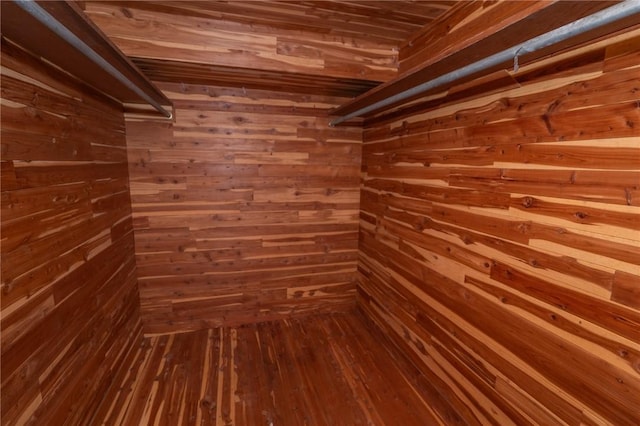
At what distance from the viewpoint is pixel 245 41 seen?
169cm

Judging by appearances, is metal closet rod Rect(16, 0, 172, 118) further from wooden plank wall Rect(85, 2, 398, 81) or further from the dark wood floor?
the dark wood floor

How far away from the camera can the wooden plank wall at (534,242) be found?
35.4 inches

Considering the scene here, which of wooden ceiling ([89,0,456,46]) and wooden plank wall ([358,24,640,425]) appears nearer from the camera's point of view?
wooden plank wall ([358,24,640,425])

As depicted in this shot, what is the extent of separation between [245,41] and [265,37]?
0.41 feet

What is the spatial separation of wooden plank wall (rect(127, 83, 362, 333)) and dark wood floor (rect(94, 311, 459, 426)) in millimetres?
303

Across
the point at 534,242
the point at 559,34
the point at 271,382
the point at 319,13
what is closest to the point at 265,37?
the point at 319,13

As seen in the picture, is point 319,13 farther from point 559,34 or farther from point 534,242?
point 534,242

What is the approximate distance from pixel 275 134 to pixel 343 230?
106 cm

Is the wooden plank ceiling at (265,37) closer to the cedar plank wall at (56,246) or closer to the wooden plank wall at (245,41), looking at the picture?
the wooden plank wall at (245,41)

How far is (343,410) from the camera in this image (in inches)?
64.3

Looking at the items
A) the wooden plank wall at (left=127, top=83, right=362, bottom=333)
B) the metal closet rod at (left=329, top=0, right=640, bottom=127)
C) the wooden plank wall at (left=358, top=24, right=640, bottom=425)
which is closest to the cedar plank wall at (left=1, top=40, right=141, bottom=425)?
the wooden plank wall at (left=127, top=83, right=362, bottom=333)

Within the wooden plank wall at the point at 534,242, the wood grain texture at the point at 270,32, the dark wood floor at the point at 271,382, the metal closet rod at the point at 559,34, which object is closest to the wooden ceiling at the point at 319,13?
the wood grain texture at the point at 270,32

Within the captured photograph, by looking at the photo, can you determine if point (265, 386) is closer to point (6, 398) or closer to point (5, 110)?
point (6, 398)

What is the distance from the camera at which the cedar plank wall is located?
3.25ft
